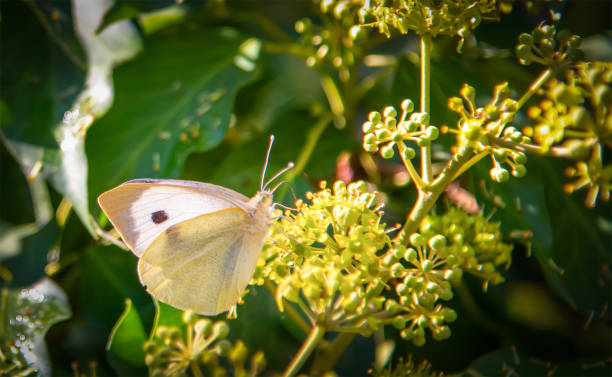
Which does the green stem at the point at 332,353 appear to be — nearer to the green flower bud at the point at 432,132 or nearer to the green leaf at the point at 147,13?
the green flower bud at the point at 432,132

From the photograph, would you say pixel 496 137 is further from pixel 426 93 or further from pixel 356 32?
pixel 356 32

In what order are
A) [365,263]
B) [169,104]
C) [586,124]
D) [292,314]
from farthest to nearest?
[169,104] < [292,314] < [365,263] < [586,124]

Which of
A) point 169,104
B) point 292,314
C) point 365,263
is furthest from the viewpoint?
point 169,104

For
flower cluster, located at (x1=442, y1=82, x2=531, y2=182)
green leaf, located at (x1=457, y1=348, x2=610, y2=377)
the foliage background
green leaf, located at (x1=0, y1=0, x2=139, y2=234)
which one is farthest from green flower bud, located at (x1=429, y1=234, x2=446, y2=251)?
green leaf, located at (x1=0, y1=0, x2=139, y2=234)

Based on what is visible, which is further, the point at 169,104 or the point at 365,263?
the point at 169,104

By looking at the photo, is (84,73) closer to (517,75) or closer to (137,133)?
(137,133)

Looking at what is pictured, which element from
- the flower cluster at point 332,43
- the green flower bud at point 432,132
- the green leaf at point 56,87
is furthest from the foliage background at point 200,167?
the green flower bud at point 432,132

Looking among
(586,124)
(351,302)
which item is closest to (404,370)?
(351,302)
